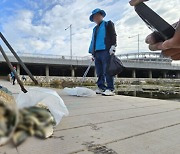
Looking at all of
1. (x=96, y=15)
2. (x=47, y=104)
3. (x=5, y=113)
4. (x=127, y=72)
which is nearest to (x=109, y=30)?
(x=96, y=15)

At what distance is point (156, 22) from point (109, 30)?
160 inches

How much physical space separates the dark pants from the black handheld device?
394 cm

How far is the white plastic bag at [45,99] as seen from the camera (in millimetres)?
1642

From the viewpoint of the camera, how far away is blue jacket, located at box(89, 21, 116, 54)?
4938 mm

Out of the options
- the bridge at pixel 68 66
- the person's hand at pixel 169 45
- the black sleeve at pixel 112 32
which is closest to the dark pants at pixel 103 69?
the black sleeve at pixel 112 32

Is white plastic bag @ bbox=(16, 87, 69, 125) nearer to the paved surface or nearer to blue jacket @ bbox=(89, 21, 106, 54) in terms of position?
the paved surface

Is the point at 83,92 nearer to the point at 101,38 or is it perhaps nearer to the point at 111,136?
the point at 101,38

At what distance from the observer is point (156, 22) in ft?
3.14

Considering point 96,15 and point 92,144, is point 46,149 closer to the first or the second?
point 92,144

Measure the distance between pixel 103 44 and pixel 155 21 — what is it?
4093 millimetres

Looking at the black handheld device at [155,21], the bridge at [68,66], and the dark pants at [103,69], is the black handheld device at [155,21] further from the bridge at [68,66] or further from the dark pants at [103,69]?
the bridge at [68,66]

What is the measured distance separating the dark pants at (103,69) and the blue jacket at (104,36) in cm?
13

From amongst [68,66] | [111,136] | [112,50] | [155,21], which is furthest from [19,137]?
[68,66]

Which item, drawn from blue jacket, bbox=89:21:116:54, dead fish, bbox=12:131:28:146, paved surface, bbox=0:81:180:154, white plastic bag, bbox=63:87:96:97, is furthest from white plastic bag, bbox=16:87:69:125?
blue jacket, bbox=89:21:116:54
